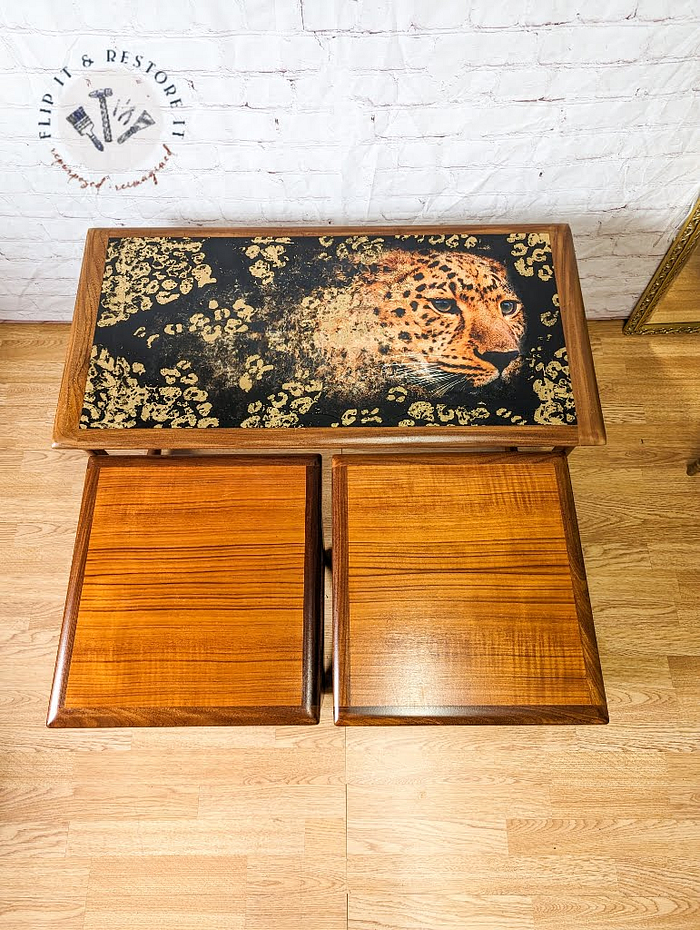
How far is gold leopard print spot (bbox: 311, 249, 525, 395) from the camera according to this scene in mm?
1209

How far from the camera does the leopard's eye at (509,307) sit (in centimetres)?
125

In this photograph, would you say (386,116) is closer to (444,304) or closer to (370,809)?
(444,304)

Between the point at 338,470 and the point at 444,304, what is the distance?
1.34 feet

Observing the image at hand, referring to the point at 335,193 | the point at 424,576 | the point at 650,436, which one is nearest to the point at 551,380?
the point at 424,576

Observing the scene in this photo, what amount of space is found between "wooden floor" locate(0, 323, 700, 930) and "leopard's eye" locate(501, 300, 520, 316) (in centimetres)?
79

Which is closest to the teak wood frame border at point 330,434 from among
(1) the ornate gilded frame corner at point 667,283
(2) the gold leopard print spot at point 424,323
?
(2) the gold leopard print spot at point 424,323

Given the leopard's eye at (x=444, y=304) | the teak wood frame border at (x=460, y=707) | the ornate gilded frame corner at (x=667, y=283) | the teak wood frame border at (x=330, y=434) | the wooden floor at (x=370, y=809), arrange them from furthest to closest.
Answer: the ornate gilded frame corner at (x=667, y=283)
the wooden floor at (x=370, y=809)
the leopard's eye at (x=444, y=304)
the teak wood frame border at (x=330, y=434)
the teak wood frame border at (x=460, y=707)

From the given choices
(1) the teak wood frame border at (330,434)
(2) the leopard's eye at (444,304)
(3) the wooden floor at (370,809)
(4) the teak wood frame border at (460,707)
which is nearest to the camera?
(4) the teak wood frame border at (460,707)

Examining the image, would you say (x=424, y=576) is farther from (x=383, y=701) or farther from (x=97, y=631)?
(x=97, y=631)

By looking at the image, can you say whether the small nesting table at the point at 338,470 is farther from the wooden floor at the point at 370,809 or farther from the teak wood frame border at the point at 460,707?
the wooden floor at the point at 370,809

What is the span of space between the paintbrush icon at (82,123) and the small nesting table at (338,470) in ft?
0.62

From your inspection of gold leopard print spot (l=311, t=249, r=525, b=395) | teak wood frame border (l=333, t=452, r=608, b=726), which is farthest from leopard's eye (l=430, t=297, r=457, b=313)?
teak wood frame border (l=333, t=452, r=608, b=726)

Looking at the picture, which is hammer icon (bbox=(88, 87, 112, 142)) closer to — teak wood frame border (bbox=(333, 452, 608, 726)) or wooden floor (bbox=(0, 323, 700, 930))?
teak wood frame border (bbox=(333, 452, 608, 726))

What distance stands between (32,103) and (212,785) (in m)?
1.53
